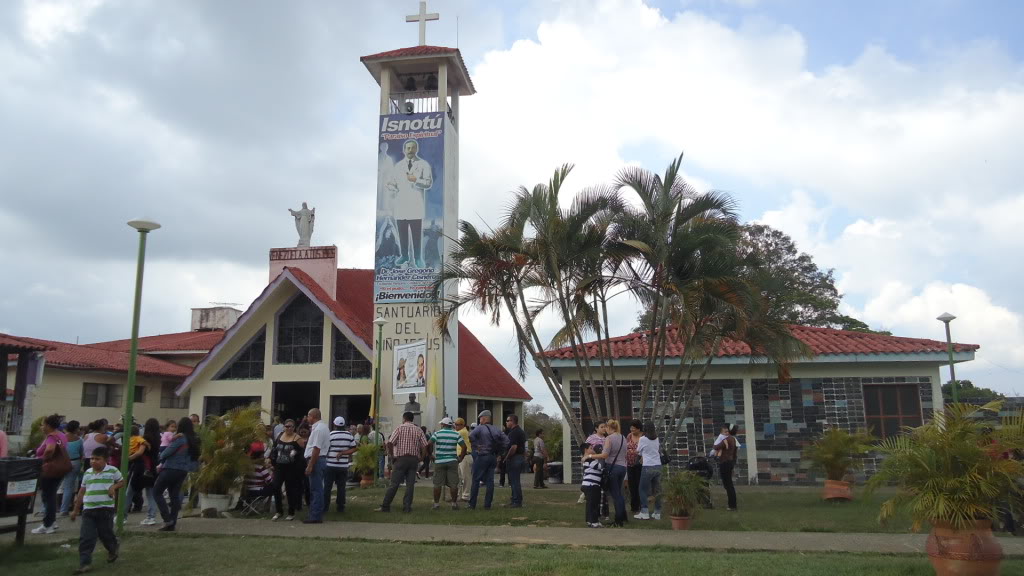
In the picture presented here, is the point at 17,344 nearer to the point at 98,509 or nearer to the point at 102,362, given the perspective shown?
the point at 102,362

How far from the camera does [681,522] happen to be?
412 inches

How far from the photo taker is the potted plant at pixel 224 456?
11422 millimetres

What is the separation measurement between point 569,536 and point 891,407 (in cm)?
1182

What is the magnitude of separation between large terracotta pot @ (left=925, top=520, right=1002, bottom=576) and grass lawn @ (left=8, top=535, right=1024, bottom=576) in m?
0.51

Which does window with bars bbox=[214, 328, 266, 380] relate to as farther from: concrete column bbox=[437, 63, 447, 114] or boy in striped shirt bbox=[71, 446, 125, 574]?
boy in striped shirt bbox=[71, 446, 125, 574]

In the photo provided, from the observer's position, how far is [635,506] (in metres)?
12.7

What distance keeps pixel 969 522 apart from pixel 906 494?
1.84 ft

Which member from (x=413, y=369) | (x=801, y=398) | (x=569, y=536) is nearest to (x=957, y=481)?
(x=569, y=536)

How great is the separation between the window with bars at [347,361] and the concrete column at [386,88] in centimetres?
755

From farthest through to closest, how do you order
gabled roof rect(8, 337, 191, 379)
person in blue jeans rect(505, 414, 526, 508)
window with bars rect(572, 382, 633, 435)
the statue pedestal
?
the statue pedestal → gabled roof rect(8, 337, 191, 379) → window with bars rect(572, 382, 633, 435) → person in blue jeans rect(505, 414, 526, 508)

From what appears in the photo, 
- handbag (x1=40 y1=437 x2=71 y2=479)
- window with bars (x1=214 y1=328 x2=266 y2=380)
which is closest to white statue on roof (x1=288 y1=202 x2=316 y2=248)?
window with bars (x1=214 y1=328 x2=266 y2=380)

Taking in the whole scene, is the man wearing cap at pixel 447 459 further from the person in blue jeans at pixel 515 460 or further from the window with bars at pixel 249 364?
the window with bars at pixel 249 364

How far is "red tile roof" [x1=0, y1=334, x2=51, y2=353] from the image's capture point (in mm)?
15828

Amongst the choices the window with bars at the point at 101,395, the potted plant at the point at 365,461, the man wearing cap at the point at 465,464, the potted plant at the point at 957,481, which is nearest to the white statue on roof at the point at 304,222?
the window with bars at the point at 101,395
